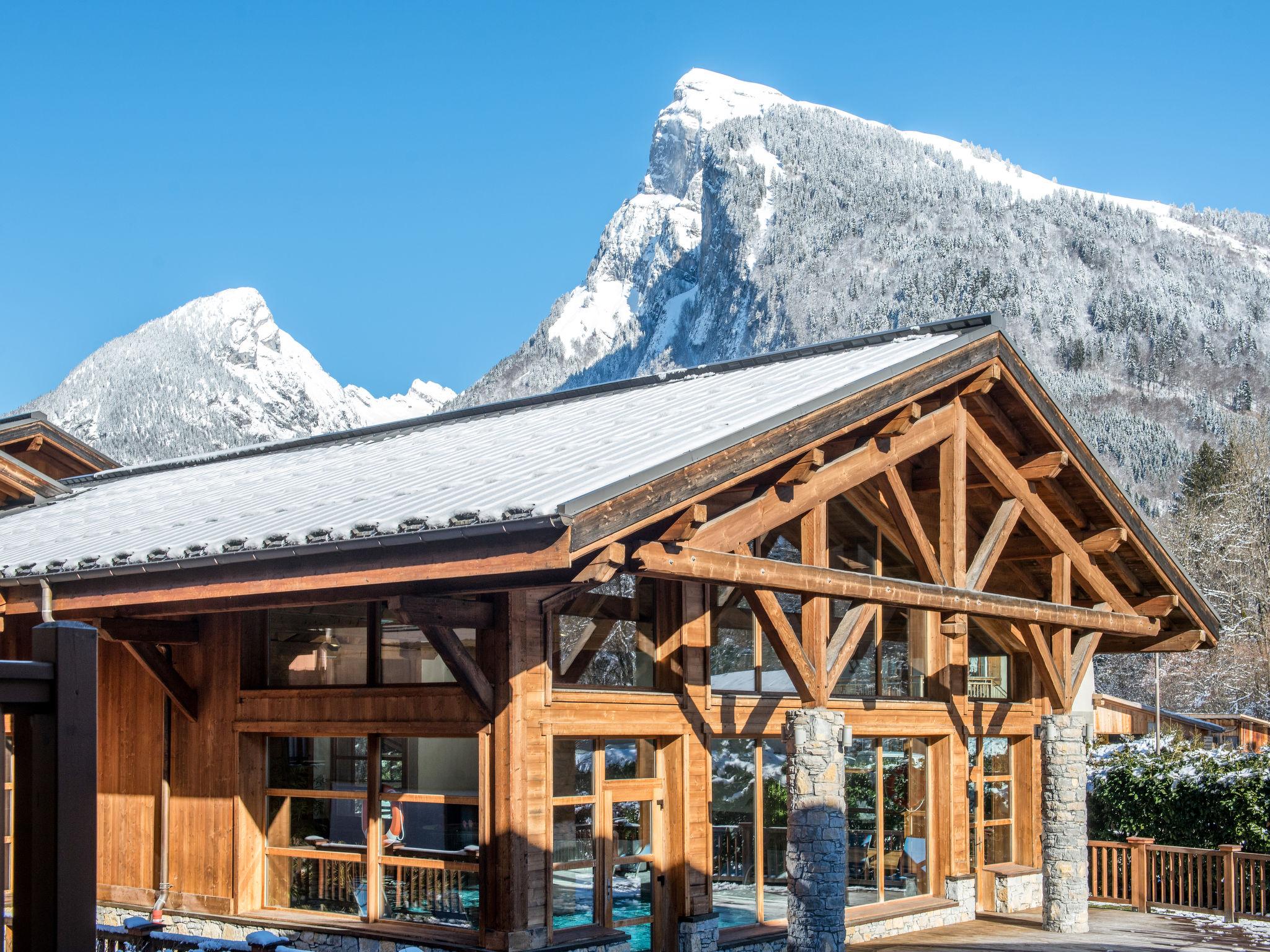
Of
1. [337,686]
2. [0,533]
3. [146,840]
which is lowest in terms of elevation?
[146,840]

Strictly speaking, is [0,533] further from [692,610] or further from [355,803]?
[692,610]

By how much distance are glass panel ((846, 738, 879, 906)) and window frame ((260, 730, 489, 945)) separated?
5.42 meters

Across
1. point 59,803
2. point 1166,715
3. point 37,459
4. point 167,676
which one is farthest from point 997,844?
point 1166,715

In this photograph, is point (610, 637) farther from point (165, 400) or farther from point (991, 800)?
point (165, 400)

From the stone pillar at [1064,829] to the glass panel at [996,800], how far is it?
222cm

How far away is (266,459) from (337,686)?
17.8ft

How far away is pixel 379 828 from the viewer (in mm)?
11758

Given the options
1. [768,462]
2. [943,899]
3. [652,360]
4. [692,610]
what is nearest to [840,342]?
[692,610]

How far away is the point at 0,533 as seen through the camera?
13875 mm

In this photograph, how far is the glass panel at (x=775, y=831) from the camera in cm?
1358

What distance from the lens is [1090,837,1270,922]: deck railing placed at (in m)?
17.2

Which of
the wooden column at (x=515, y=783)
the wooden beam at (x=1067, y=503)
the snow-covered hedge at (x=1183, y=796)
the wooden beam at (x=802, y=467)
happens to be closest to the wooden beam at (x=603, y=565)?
the wooden column at (x=515, y=783)

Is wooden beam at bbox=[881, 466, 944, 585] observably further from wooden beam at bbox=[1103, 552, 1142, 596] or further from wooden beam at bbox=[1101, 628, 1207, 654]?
wooden beam at bbox=[1101, 628, 1207, 654]

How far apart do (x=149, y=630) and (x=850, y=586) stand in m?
6.27
